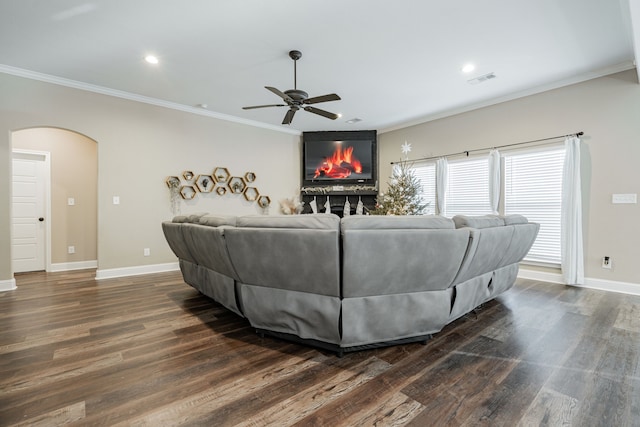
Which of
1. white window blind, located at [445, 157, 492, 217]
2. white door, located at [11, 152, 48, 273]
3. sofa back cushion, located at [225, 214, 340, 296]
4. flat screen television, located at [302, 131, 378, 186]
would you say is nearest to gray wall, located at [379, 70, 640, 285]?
white window blind, located at [445, 157, 492, 217]

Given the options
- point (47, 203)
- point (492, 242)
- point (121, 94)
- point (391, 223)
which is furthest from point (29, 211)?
point (492, 242)

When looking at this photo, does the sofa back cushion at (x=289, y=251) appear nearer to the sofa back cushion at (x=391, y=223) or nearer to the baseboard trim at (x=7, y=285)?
the sofa back cushion at (x=391, y=223)

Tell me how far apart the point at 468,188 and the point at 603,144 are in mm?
1797

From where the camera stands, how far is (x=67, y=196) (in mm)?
5125

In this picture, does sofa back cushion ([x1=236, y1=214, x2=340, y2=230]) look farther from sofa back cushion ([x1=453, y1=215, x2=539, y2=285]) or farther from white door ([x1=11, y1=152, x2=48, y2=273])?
white door ([x1=11, y1=152, x2=48, y2=273])

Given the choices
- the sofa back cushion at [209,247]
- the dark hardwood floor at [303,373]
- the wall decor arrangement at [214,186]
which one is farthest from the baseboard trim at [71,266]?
→ the sofa back cushion at [209,247]

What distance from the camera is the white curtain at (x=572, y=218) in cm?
379

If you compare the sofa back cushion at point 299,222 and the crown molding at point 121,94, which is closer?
the sofa back cushion at point 299,222

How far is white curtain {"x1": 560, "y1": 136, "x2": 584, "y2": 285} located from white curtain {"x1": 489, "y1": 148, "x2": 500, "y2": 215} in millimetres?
851

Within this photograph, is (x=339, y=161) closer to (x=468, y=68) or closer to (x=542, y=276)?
(x=468, y=68)

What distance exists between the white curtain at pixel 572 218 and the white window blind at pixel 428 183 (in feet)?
6.67

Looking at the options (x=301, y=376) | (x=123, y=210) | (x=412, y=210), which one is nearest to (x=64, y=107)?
(x=123, y=210)

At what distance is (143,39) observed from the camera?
3053mm

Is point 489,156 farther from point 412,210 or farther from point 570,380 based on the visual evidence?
point 570,380
